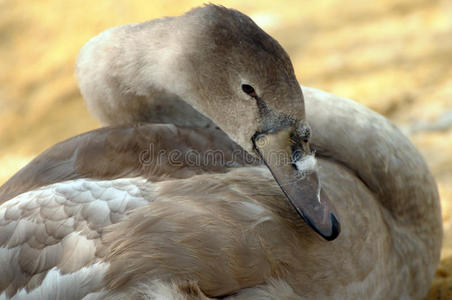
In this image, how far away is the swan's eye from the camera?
1607 millimetres

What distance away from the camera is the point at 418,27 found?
3.46 m

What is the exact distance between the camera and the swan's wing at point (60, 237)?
52.8 inches

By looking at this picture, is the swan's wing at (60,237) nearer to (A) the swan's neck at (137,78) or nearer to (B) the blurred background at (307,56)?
(A) the swan's neck at (137,78)

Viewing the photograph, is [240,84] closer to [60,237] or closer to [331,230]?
[331,230]

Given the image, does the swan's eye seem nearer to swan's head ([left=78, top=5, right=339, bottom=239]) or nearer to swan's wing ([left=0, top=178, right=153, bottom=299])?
swan's head ([left=78, top=5, right=339, bottom=239])

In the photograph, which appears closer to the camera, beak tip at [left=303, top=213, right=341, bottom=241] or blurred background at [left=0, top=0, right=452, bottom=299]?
beak tip at [left=303, top=213, right=341, bottom=241]

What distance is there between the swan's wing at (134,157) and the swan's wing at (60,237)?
0.12 metres

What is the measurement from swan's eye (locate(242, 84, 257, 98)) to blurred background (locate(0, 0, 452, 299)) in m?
1.32

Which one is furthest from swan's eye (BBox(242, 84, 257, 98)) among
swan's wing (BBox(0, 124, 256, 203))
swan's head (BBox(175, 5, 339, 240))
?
swan's wing (BBox(0, 124, 256, 203))

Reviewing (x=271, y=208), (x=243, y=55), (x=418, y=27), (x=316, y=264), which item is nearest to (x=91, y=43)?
(x=243, y=55)

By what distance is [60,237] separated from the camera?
4.56ft

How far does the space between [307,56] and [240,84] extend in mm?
1881

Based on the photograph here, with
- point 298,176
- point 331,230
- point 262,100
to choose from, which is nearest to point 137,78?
point 262,100

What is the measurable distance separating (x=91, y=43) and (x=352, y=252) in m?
1.03
